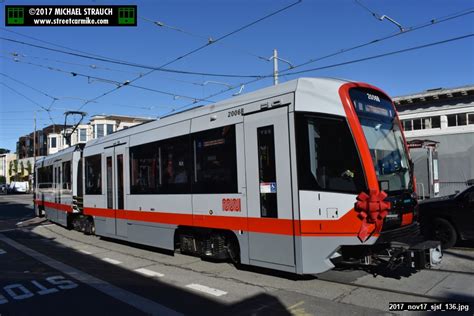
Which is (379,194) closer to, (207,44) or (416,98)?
(207,44)

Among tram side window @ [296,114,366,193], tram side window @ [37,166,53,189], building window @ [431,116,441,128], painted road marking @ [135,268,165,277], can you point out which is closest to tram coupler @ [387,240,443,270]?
tram side window @ [296,114,366,193]

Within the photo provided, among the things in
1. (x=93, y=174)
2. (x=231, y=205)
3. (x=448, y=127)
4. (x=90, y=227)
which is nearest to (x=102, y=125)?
(x=448, y=127)

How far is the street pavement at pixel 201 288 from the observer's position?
18.6 feet

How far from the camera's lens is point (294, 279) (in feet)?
22.7

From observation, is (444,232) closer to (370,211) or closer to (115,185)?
(370,211)

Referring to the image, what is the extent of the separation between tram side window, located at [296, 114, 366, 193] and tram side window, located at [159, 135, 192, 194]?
301cm

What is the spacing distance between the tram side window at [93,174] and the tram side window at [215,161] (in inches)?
209

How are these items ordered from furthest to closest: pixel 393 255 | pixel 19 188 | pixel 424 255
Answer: pixel 19 188, pixel 393 255, pixel 424 255

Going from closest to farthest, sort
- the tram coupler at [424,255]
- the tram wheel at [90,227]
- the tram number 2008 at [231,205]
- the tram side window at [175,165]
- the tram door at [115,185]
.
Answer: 1. the tram coupler at [424,255]
2. the tram number 2008 at [231,205]
3. the tram side window at [175,165]
4. the tram door at [115,185]
5. the tram wheel at [90,227]

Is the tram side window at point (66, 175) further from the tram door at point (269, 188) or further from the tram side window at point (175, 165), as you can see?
the tram door at point (269, 188)

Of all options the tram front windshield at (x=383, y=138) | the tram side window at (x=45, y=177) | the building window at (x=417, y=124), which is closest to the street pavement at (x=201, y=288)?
the tram front windshield at (x=383, y=138)

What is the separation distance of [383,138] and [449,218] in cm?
409

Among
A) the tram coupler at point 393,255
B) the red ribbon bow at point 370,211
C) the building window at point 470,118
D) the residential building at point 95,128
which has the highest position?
the residential building at point 95,128

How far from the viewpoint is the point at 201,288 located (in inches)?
265
